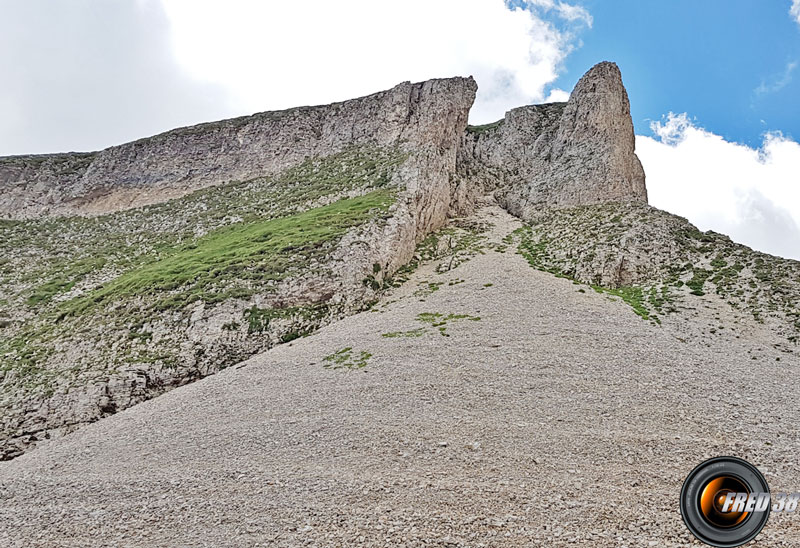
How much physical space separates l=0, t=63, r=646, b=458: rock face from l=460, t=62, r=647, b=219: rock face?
0.19 metres

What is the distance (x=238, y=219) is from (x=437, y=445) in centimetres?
3596

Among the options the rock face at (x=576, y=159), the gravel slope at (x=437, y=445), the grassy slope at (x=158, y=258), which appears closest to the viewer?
the gravel slope at (x=437, y=445)

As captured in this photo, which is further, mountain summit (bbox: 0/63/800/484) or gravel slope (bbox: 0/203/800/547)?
mountain summit (bbox: 0/63/800/484)

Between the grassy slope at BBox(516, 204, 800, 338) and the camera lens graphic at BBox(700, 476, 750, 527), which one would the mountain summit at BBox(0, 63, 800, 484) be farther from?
the camera lens graphic at BBox(700, 476, 750, 527)

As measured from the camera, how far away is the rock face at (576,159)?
44.4 meters

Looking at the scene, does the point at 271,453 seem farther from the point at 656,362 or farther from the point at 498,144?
the point at 498,144

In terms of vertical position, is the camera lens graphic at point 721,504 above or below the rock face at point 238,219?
below

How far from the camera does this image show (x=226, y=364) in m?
23.0

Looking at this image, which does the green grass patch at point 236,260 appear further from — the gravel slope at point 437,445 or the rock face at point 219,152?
the rock face at point 219,152

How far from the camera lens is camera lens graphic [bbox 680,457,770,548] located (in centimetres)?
878

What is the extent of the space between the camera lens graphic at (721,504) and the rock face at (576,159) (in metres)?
37.2

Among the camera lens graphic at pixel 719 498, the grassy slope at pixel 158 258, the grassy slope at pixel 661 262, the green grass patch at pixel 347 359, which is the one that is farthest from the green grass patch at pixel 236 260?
the camera lens graphic at pixel 719 498

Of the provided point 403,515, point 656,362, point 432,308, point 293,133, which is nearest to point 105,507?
point 403,515

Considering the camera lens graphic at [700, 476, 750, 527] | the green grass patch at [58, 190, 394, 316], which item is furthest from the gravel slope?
the green grass patch at [58, 190, 394, 316]
